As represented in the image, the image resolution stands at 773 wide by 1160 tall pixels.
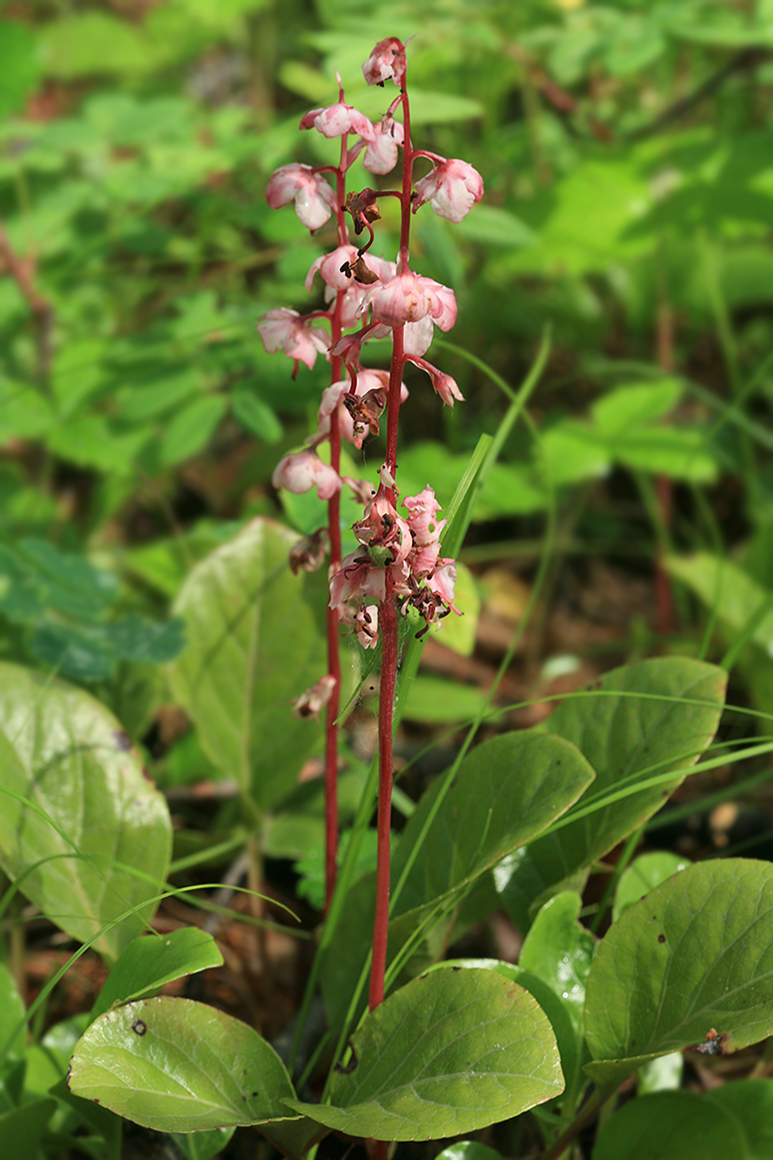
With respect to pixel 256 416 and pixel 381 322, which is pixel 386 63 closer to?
pixel 381 322

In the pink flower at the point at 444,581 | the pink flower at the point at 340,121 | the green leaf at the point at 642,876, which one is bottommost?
the green leaf at the point at 642,876

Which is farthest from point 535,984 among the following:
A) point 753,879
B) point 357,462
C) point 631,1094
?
point 357,462

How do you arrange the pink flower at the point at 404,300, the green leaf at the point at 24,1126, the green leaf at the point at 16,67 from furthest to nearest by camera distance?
the green leaf at the point at 16,67 < the green leaf at the point at 24,1126 < the pink flower at the point at 404,300

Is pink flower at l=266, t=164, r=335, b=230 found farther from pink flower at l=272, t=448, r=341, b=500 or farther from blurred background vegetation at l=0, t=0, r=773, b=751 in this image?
blurred background vegetation at l=0, t=0, r=773, b=751

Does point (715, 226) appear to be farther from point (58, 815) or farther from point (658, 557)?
point (58, 815)

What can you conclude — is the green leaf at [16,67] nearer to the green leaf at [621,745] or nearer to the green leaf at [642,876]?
the green leaf at [621,745]

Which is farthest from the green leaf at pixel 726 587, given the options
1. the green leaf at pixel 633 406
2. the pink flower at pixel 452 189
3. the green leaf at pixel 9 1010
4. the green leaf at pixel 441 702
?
the green leaf at pixel 9 1010

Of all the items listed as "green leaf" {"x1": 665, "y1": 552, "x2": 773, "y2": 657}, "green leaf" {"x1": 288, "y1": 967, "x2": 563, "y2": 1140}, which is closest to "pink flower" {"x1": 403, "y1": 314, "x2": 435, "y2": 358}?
"green leaf" {"x1": 288, "y1": 967, "x2": 563, "y2": 1140}

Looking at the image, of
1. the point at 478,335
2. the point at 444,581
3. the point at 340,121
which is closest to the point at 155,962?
the point at 444,581
